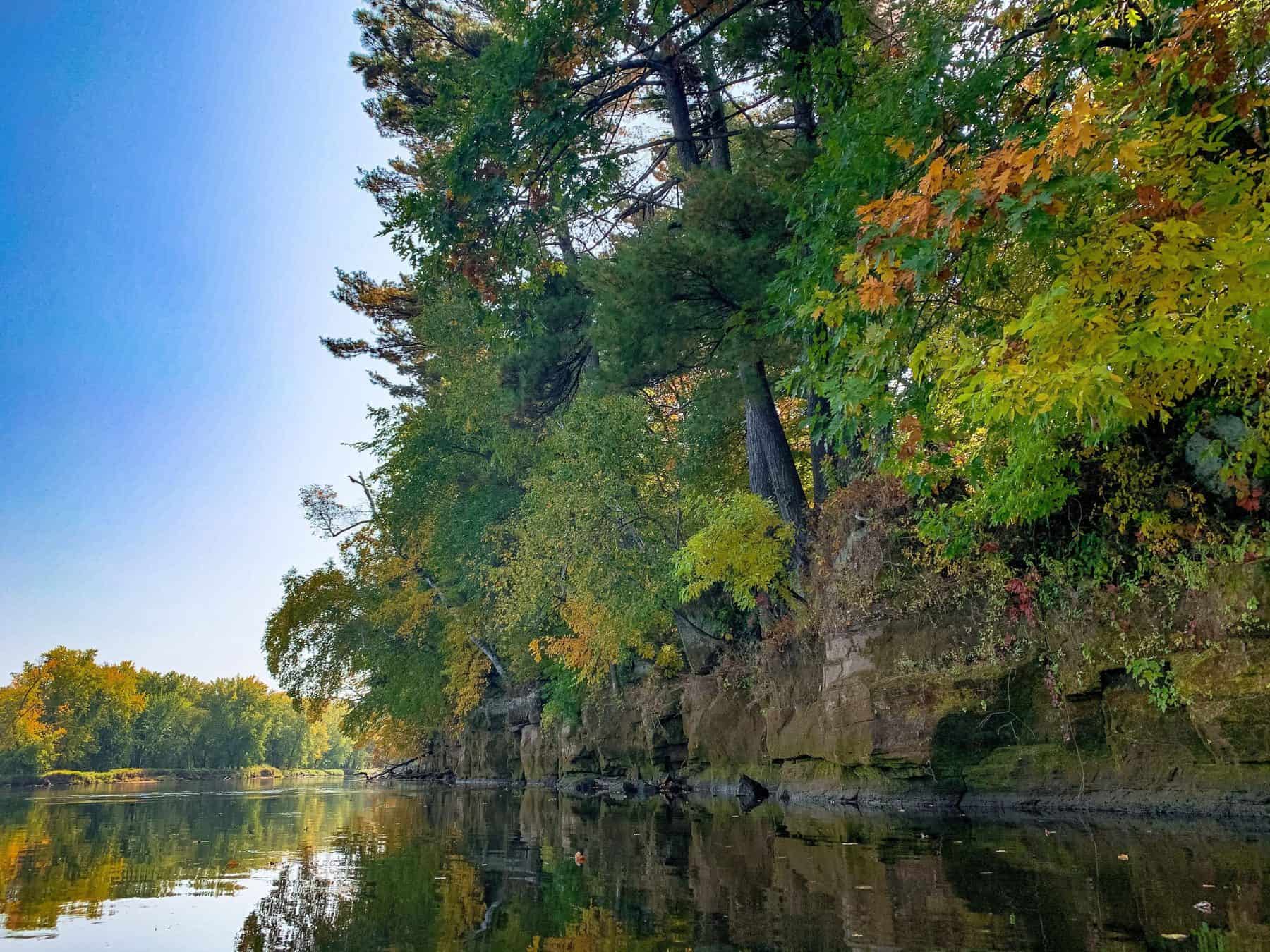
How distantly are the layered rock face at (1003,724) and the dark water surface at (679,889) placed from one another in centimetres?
87

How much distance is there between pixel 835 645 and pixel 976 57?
7.38 m

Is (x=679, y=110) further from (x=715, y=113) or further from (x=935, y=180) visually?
(x=935, y=180)

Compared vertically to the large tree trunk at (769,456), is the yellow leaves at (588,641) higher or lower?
lower

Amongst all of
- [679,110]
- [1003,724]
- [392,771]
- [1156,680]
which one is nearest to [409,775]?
[392,771]

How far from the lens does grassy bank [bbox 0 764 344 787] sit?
54.4m

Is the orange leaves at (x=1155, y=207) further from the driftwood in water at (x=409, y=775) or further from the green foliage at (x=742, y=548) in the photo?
the driftwood in water at (x=409, y=775)

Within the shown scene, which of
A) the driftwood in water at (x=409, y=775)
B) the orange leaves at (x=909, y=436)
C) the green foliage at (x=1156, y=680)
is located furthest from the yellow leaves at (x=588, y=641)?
the driftwood in water at (x=409, y=775)

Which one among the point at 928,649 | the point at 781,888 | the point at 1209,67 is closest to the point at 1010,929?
the point at 781,888

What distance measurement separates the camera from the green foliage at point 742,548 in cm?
1273

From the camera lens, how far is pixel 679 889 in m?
4.71

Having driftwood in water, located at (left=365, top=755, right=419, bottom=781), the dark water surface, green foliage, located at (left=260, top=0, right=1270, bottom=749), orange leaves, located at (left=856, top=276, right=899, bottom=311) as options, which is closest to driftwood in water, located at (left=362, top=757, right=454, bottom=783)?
driftwood in water, located at (left=365, top=755, right=419, bottom=781)

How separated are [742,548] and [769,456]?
1.88 meters

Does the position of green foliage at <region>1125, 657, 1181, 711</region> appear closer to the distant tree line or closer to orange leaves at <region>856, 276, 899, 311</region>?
orange leaves at <region>856, 276, 899, 311</region>

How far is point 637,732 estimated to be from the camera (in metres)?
17.9
